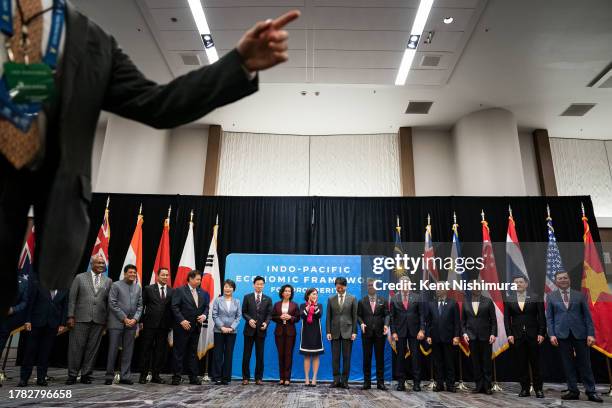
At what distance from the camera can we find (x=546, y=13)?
5.26 meters

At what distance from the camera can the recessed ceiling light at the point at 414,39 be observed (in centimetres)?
519

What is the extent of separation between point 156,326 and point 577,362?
15.8 ft

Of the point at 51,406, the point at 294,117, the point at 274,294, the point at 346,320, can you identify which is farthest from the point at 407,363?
the point at 294,117

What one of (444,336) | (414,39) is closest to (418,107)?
(414,39)

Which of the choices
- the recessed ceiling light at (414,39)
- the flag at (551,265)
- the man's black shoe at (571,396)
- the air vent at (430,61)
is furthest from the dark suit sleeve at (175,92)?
the air vent at (430,61)

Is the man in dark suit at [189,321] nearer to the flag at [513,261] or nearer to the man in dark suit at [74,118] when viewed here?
the flag at [513,261]

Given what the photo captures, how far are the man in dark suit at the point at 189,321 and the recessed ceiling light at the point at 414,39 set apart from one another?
173 inches

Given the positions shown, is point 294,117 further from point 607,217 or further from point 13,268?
point 13,268

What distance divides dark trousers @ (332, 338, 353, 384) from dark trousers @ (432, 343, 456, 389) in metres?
1.05

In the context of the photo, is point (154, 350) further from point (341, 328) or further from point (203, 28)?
point (203, 28)

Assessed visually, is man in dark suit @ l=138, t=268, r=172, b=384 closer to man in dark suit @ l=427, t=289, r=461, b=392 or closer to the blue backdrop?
the blue backdrop

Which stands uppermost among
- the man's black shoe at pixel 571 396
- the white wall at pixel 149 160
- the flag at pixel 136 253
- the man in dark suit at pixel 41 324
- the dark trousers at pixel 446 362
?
the white wall at pixel 149 160

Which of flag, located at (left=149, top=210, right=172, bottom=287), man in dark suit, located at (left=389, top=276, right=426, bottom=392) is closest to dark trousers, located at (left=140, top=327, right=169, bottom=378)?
flag, located at (left=149, top=210, right=172, bottom=287)

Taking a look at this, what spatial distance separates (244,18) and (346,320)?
13.6 feet
